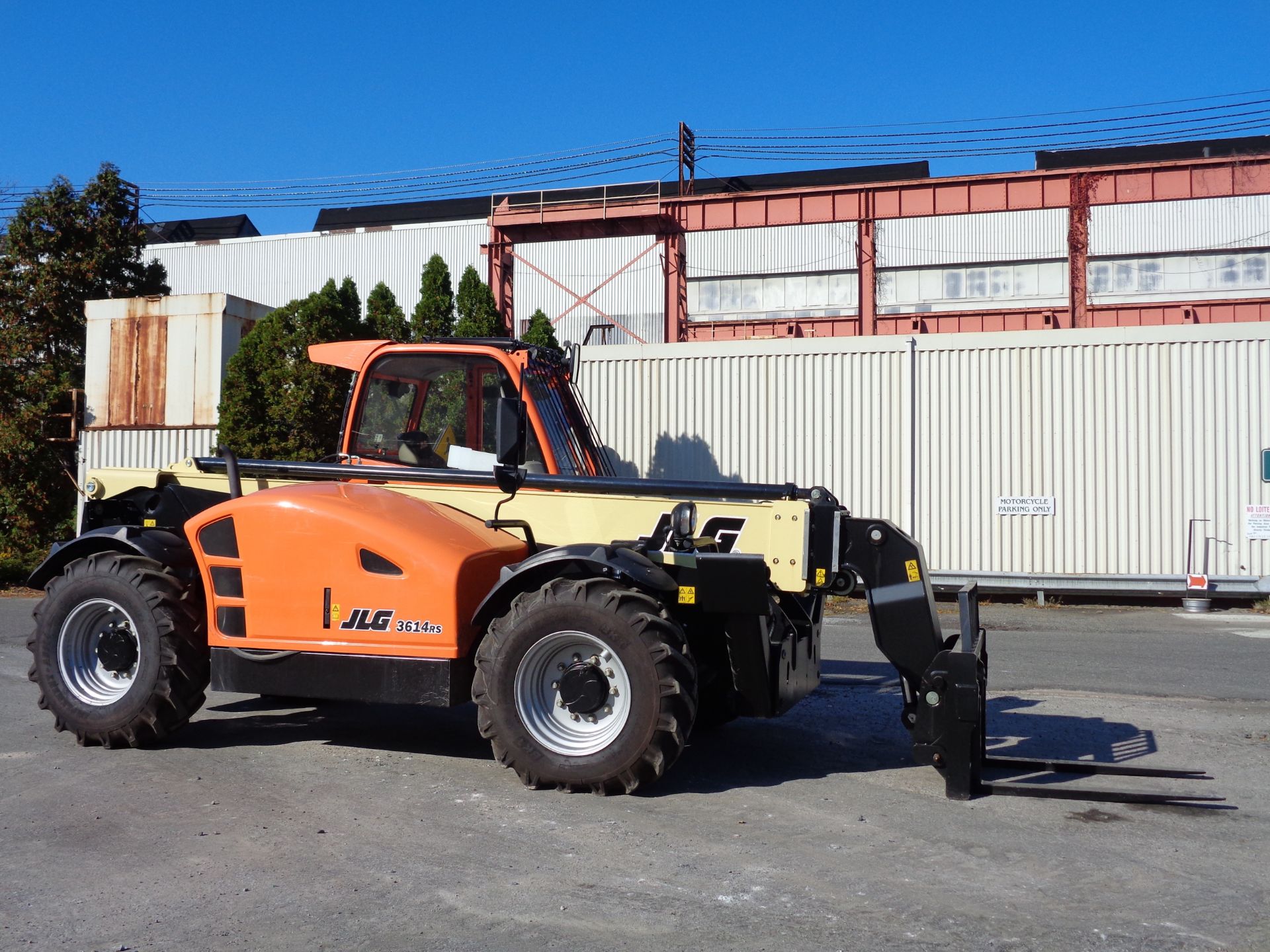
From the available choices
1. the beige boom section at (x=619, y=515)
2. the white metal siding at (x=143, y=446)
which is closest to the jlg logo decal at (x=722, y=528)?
the beige boom section at (x=619, y=515)

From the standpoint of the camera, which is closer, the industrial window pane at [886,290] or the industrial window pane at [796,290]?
the industrial window pane at [886,290]

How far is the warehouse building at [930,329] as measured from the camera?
16.3 meters

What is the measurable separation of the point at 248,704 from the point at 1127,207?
2988cm

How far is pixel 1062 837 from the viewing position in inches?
199

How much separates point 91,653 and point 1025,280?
3030 cm

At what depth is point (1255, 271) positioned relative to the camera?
102 feet

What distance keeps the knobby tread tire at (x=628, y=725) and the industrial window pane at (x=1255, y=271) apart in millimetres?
30773

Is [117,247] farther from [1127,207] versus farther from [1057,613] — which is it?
[1127,207]

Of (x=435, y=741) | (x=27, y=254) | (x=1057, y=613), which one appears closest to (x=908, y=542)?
(x=435, y=741)

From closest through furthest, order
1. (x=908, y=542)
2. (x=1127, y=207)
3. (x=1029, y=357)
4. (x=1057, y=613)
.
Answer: (x=908, y=542) → (x=1057, y=613) → (x=1029, y=357) → (x=1127, y=207)

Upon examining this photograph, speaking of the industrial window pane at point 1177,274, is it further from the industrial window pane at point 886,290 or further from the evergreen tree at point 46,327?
the evergreen tree at point 46,327

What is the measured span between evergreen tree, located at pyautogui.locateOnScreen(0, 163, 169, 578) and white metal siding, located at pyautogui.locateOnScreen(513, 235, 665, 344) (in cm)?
1682

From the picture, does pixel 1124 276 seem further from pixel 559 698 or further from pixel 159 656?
pixel 159 656

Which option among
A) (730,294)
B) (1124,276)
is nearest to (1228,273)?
(1124,276)
